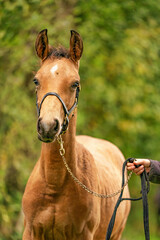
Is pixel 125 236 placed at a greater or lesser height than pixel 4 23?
lesser

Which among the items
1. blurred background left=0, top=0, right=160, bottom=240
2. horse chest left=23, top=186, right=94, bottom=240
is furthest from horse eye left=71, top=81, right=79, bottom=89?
blurred background left=0, top=0, right=160, bottom=240

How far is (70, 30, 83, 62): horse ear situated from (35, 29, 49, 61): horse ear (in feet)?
0.81

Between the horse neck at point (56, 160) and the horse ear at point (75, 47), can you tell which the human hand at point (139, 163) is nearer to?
the horse neck at point (56, 160)

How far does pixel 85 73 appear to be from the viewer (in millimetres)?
9781

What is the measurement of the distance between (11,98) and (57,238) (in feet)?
13.7

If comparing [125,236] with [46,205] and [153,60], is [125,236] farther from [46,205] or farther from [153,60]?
[46,205]

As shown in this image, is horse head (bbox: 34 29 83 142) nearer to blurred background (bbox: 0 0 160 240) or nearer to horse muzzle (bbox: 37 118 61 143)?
horse muzzle (bbox: 37 118 61 143)

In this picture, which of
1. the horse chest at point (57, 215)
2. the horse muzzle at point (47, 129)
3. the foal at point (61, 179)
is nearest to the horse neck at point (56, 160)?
the foal at point (61, 179)

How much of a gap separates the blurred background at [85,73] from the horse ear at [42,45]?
1920 millimetres

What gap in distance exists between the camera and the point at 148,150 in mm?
13789

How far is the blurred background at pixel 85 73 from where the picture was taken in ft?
23.2

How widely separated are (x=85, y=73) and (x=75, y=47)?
592cm

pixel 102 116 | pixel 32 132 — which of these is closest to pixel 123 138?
pixel 102 116

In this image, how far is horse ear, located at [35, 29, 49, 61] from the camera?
3807 millimetres
